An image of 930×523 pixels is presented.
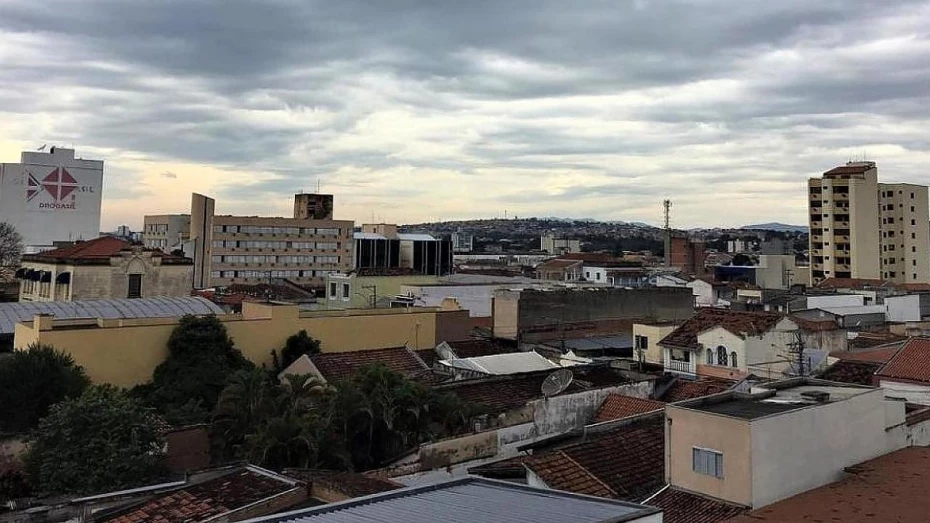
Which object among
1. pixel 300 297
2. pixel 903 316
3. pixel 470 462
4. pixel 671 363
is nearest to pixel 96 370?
pixel 470 462

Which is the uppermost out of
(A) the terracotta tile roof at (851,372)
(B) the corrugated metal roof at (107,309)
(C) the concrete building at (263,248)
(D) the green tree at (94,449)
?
(C) the concrete building at (263,248)

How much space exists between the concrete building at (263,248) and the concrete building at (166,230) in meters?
10.2

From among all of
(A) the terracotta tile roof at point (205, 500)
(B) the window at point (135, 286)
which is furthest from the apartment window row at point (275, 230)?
(A) the terracotta tile roof at point (205, 500)

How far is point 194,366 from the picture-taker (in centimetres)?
3128

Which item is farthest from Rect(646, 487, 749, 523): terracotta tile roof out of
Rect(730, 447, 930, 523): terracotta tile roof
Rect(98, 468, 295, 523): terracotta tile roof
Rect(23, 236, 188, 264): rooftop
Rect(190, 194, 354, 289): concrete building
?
Rect(190, 194, 354, 289): concrete building

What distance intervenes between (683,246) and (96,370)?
104 m

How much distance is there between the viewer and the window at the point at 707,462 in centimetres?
1316

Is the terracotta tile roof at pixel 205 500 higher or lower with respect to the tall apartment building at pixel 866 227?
lower

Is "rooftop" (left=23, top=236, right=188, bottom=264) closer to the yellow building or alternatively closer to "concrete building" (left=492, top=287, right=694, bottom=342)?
the yellow building

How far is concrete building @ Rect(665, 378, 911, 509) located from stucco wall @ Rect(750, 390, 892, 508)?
0.06ft

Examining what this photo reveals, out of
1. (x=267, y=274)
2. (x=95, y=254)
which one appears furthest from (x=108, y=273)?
(x=267, y=274)

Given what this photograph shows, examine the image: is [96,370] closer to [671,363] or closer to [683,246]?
[671,363]

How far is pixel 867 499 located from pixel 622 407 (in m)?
10.3

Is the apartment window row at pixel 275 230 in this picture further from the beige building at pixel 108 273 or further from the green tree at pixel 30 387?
the green tree at pixel 30 387
